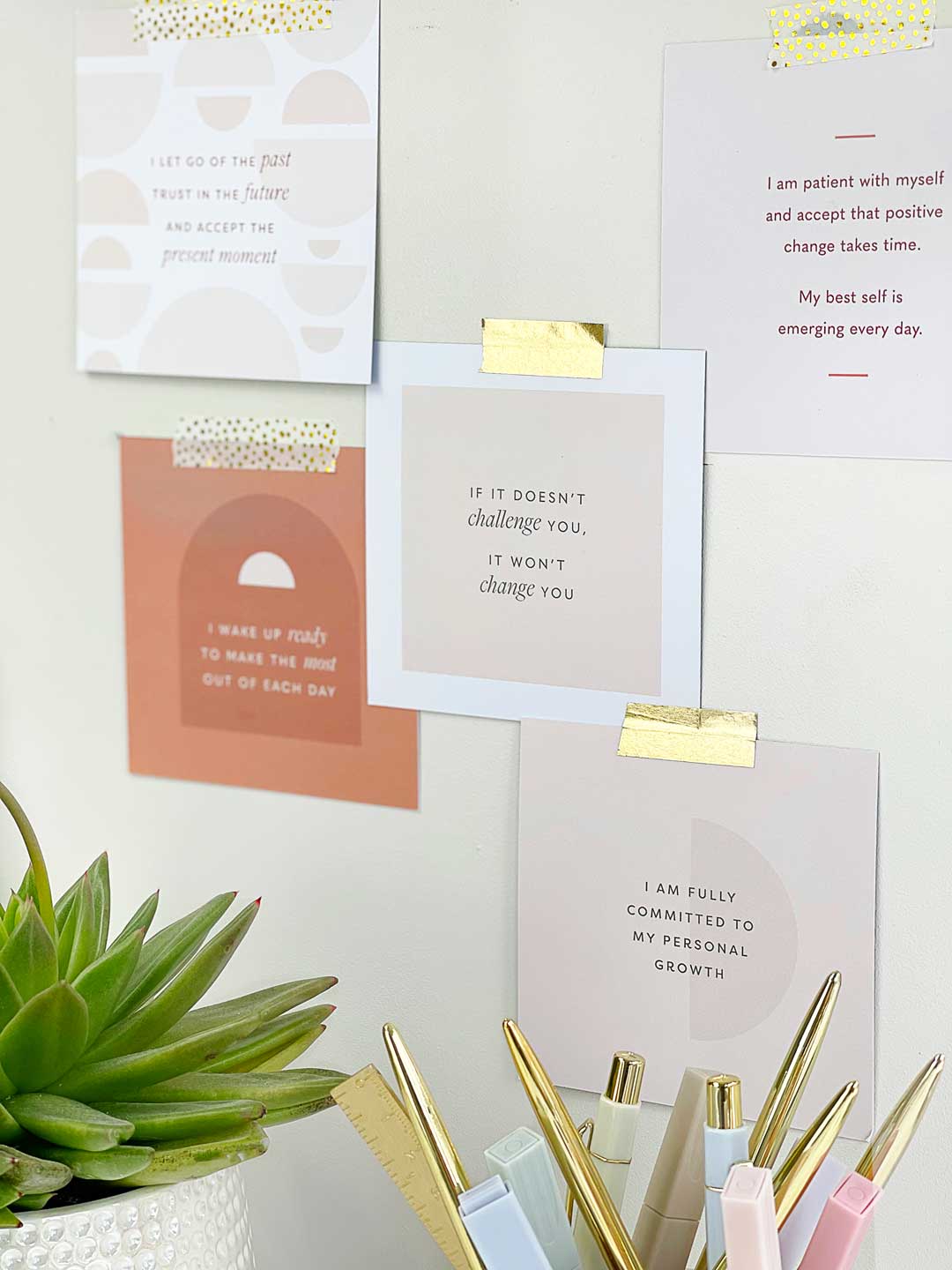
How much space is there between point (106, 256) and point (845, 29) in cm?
39

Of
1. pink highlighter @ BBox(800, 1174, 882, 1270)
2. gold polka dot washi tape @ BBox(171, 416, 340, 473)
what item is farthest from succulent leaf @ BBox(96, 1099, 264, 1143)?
gold polka dot washi tape @ BBox(171, 416, 340, 473)

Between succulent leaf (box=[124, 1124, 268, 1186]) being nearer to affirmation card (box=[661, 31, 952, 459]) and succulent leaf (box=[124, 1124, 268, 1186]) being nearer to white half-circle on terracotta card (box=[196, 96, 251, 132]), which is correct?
affirmation card (box=[661, 31, 952, 459])

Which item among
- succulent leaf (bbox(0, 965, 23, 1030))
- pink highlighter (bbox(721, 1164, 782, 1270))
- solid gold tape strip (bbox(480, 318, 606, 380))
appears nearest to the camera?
pink highlighter (bbox(721, 1164, 782, 1270))

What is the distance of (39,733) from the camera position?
2.59 ft

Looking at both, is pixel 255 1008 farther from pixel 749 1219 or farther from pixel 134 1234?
pixel 749 1219

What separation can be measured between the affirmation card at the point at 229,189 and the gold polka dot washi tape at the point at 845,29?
20 cm

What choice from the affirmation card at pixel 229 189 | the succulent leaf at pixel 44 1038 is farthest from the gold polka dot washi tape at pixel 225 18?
the succulent leaf at pixel 44 1038

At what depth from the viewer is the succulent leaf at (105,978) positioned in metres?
0.54

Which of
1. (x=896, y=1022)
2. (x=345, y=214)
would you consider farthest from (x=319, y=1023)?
(x=345, y=214)

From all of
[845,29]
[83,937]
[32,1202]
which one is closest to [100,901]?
[83,937]

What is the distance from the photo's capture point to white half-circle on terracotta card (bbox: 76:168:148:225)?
0.71 meters

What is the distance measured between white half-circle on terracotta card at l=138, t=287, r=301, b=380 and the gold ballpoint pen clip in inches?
17.0

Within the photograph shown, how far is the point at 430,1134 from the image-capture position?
0.50 m

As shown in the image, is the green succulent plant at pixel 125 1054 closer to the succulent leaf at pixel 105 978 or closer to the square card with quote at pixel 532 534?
the succulent leaf at pixel 105 978
